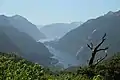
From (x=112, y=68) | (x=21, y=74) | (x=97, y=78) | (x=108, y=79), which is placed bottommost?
(x=97, y=78)

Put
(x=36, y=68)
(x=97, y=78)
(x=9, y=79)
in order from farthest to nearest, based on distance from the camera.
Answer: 1. (x=36, y=68)
2. (x=97, y=78)
3. (x=9, y=79)

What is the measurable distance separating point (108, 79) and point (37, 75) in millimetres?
12999

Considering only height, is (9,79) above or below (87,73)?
below

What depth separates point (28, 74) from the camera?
10.6m

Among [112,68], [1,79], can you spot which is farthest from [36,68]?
[112,68]

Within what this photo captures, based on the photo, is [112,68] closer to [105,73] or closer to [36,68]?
[105,73]

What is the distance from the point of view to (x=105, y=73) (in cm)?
2458

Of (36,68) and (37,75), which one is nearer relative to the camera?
(37,75)

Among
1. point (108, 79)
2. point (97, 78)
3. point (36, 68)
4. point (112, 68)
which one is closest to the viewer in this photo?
point (97, 78)

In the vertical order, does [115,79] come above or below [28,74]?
above

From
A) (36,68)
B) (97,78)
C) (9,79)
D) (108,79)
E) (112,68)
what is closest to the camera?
(9,79)

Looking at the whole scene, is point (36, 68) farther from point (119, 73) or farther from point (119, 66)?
point (119, 66)

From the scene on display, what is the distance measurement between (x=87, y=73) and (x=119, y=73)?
3.88 meters

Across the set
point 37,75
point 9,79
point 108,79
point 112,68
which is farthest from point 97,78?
point 112,68
